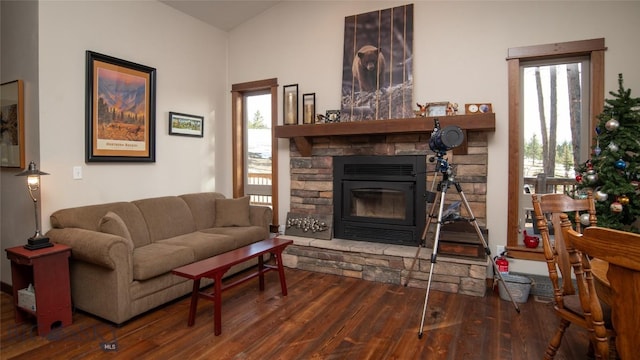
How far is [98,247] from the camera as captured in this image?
2.52 meters

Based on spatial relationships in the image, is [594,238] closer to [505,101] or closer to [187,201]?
[505,101]

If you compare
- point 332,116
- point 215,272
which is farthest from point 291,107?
point 215,272

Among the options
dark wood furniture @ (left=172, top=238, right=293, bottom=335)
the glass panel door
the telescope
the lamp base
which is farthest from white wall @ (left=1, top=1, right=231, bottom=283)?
the glass panel door

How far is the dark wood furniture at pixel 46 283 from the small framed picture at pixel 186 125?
5.97ft

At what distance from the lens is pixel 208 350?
2.21 m

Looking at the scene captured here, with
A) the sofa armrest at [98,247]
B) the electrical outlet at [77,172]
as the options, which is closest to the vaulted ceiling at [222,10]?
the electrical outlet at [77,172]

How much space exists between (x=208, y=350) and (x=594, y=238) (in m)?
2.10

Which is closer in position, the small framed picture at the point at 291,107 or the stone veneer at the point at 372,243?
the stone veneer at the point at 372,243

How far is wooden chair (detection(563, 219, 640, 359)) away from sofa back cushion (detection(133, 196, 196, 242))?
3.38 metres

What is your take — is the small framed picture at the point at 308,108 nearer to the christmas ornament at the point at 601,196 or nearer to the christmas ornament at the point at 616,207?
the christmas ornament at the point at 601,196

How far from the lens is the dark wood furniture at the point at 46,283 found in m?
2.43

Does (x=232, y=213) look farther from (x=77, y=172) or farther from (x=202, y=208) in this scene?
(x=77, y=172)

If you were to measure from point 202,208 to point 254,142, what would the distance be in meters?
1.25

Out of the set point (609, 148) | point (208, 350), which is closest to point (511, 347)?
point (609, 148)
